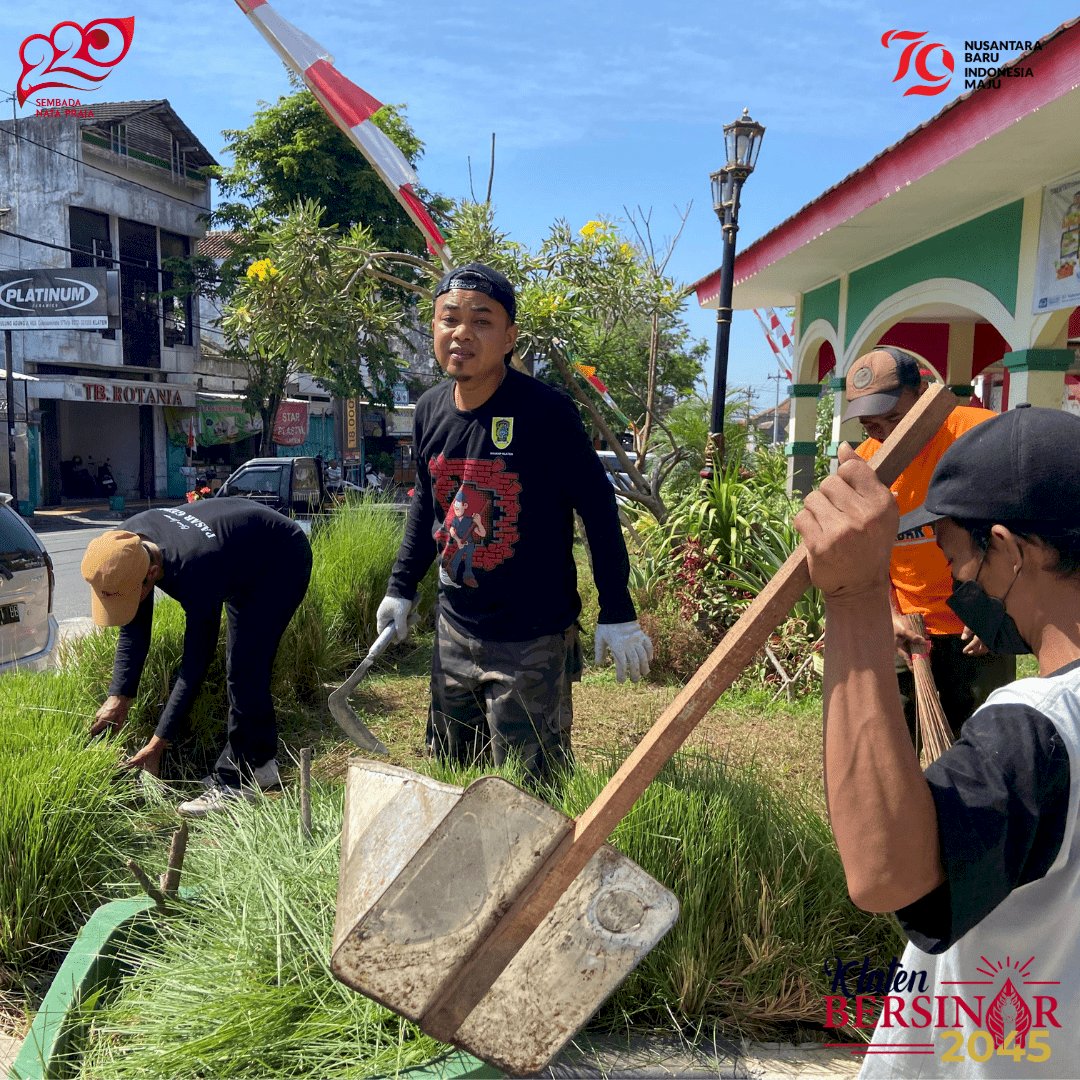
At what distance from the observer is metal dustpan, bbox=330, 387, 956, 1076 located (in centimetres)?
123

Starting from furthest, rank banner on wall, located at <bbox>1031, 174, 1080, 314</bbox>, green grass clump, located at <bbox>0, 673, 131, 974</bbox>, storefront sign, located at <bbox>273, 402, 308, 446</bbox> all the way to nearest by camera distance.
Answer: storefront sign, located at <bbox>273, 402, 308, 446</bbox> < banner on wall, located at <bbox>1031, 174, 1080, 314</bbox> < green grass clump, located at <bbox>0, 673, 131, 974</bbox>

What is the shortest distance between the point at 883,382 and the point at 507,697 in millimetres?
1541

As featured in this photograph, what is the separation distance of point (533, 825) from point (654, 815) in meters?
1.12

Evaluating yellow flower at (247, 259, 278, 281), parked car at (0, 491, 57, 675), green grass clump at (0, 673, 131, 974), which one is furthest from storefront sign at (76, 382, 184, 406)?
green grass clump at (0, 673, 131, 974)

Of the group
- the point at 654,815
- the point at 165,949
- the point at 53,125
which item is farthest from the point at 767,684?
the point at 53,125

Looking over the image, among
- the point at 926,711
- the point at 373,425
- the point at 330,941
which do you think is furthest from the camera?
the point at 373,425

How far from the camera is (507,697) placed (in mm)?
2805

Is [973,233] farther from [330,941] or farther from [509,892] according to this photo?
[509,892]

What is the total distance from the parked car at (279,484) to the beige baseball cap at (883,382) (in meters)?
9.14

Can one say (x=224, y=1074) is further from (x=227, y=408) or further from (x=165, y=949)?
(x=227, y=408)

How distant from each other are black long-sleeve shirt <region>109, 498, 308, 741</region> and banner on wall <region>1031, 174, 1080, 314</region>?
4.64m

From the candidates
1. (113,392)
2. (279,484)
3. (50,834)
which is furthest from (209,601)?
(113,392)

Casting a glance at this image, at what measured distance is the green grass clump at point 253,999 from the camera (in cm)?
188

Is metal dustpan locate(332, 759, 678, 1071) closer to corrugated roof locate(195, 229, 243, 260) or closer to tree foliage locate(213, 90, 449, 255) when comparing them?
tree foliage locate(213, 90, 449, 255)
